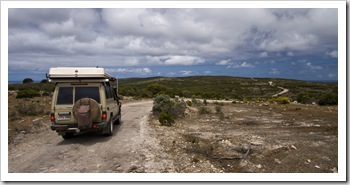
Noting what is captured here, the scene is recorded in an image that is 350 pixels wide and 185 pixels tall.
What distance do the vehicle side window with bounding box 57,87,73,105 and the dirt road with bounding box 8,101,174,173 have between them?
4.97 feet

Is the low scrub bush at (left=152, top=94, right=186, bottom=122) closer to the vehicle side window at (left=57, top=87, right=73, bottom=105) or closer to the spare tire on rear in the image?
the spare tire on rear

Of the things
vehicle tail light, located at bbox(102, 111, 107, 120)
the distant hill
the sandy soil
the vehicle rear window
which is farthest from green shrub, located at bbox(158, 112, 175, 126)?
the distant hill

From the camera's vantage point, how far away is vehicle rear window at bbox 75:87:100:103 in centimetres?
1005

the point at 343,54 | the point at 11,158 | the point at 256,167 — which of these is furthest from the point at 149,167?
the point at 343,54

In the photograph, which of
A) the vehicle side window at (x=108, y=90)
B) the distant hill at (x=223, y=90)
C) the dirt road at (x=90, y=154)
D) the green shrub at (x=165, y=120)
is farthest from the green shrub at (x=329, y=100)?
the vehicle side window at (x=108, y=90)

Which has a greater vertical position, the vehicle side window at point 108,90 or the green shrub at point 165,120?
the vehicle side window at point 108,90

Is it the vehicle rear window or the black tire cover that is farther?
the vehicle rear window

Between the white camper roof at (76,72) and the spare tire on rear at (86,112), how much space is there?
91 centimetres

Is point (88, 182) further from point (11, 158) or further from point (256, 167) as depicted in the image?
point (256, 167)

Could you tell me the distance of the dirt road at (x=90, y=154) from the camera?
23.8 feet

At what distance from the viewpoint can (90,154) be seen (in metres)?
8.42

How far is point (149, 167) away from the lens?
7.28 m

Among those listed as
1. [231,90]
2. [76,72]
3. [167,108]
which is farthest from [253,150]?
[231,90]

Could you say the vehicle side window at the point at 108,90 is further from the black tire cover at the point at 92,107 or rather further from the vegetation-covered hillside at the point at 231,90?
the vegetation-covered hillside at the point at 231,90
